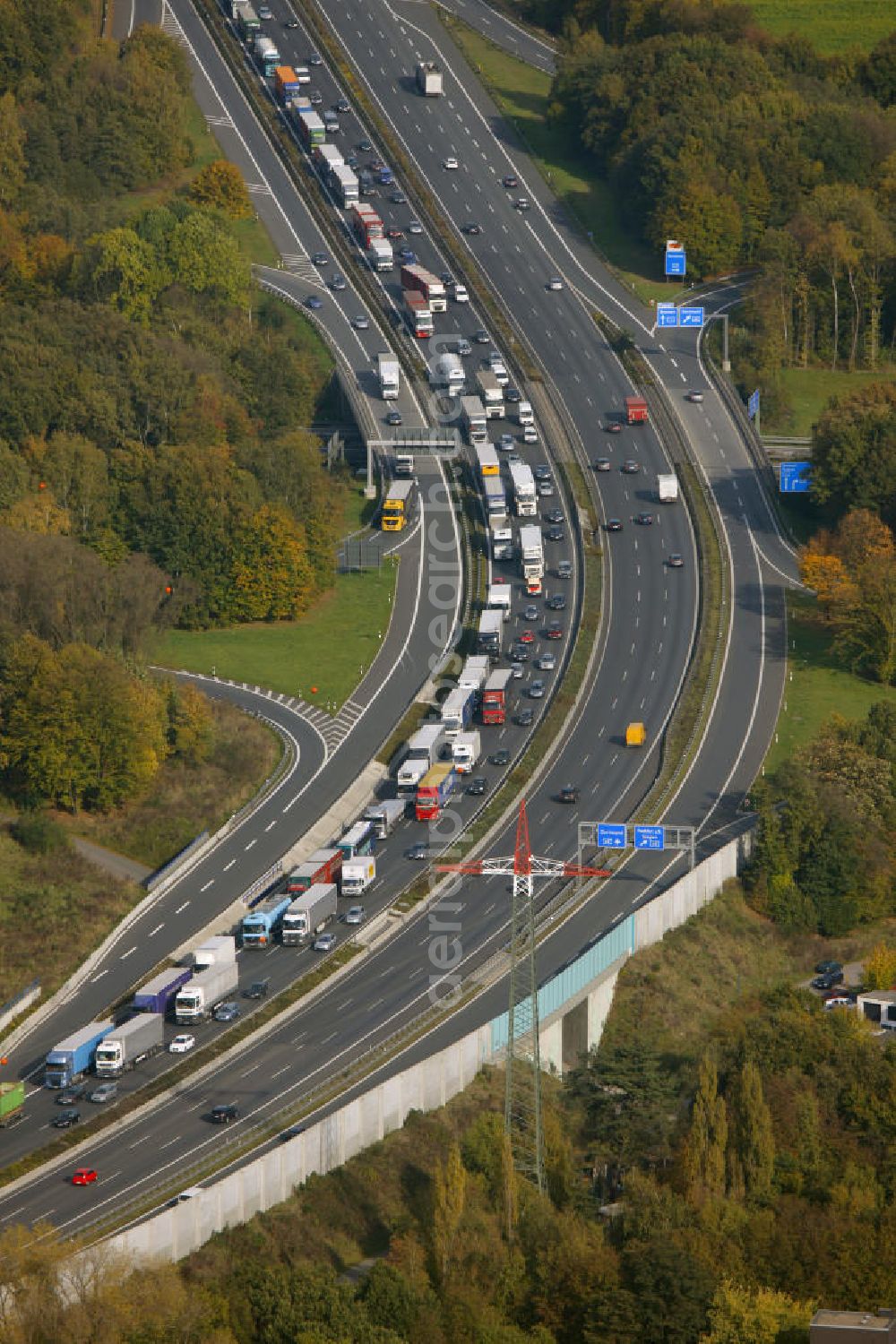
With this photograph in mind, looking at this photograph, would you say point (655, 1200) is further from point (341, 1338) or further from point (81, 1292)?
point (81, 1292)

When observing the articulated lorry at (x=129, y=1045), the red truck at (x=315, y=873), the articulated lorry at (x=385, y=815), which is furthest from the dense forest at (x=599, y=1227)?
the articulated lorry at (x=385, y=815)

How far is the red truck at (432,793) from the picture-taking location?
182 meters

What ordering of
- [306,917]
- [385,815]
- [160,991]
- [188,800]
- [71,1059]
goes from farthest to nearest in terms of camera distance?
[188,800]
[385,815]
[306,917]
[160,991]
[71,1059]

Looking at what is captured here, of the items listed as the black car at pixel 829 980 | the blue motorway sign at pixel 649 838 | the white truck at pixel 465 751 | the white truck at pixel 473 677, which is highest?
the white truck at pixel 473 677

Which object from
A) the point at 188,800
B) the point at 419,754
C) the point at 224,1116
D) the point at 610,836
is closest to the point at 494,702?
the point at 419,754

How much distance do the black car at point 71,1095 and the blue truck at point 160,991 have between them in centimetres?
725

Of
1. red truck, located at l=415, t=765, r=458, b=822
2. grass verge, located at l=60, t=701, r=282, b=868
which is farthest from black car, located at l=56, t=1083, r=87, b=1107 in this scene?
red truck, located at l=415, t=765, r=458, b=822

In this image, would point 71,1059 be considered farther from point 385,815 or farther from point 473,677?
point 473,677

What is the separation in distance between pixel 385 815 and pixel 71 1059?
35203 mm

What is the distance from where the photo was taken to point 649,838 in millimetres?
176000

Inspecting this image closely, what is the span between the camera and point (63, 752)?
7131 inches

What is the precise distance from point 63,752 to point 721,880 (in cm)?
4115

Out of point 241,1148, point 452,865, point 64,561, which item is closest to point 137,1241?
point 241,1148

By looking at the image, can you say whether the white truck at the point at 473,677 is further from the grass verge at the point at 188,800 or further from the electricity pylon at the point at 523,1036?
the electricity pylon at the point at 523,1036
